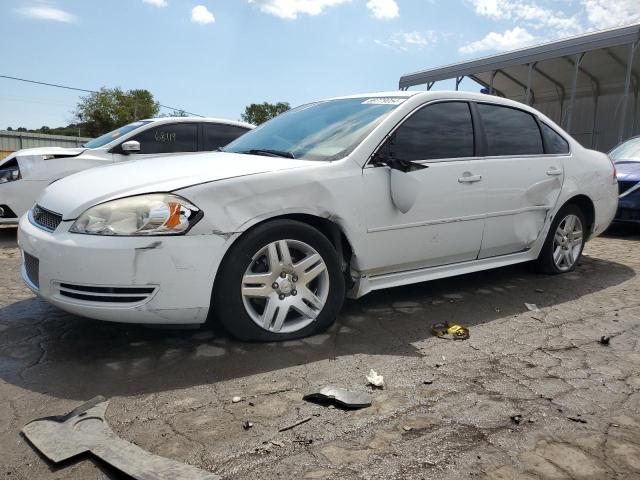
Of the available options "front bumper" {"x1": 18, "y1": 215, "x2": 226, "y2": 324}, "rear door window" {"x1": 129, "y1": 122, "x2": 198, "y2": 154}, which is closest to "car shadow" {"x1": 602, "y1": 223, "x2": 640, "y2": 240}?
"rear door window" {"x1": 129, "y1": 122, "x2": 198, "y2": 154}

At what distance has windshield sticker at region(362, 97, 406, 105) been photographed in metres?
3.55

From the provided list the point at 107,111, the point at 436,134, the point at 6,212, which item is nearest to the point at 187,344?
the point at 436,134

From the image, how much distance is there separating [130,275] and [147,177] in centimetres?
59

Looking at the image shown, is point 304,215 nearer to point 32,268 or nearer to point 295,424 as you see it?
point 295,424

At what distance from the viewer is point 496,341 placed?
3.13 meters

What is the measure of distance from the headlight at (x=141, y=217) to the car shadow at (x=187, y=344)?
0.68 metres

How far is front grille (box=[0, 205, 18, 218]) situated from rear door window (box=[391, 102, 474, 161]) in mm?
4896

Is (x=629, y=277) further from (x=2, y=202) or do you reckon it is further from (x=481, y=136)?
(x=2, y=202)

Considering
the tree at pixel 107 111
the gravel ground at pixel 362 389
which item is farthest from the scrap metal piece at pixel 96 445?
the tree at pixel 107 111

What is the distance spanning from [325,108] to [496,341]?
202 centimetres

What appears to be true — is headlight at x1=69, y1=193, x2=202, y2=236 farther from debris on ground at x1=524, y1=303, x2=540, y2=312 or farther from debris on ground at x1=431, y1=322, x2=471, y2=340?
debris on ground at x1=524, y1=303, x2=540, y2=312

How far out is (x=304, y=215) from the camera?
308 cm

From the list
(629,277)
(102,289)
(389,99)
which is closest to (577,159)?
(629,277)

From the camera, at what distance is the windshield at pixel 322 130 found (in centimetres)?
329
